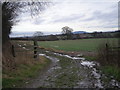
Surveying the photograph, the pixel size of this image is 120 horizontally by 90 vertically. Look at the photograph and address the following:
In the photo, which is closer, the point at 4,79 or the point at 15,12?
the point at 4,79

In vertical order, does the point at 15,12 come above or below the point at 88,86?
above

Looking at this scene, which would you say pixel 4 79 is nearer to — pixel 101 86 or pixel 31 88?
pixel 31 88

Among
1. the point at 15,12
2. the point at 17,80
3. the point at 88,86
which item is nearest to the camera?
the point at 88,86

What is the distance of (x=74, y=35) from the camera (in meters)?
74.2

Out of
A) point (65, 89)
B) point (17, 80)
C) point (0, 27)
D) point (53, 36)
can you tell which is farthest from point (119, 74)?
point (53, 36)

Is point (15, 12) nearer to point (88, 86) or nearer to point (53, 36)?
point (88, 86)

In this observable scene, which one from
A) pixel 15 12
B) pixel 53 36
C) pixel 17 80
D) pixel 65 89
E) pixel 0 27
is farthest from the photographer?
pixel 53 36

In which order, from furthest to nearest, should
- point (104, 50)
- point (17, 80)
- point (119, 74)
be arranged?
point (104, 50) < point (119, 74) < point (17, 80)

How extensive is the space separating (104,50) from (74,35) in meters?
61.3

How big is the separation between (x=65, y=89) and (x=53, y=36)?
217ft

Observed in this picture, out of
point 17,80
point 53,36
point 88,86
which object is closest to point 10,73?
point 17,80

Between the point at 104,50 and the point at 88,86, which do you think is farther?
the point at 104,50

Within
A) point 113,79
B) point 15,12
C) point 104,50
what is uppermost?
point 15,12

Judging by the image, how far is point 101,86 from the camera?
7.12 m
